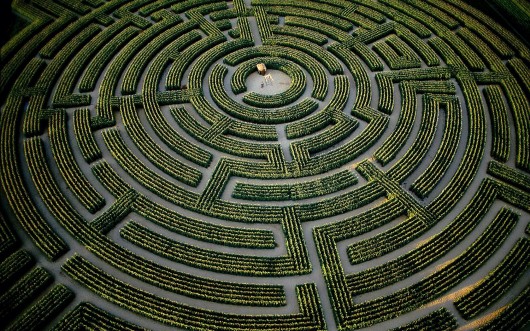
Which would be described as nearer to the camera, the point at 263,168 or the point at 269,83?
the point at 263,168

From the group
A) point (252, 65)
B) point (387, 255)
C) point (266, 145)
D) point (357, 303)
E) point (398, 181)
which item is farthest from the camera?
point (252, 65)

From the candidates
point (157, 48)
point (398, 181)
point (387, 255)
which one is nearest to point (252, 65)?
point (157, 48)

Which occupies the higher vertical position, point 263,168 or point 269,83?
point 269,83

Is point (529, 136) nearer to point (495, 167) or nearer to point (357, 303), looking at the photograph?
point (495, 167)

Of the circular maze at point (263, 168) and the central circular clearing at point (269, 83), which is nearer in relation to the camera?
the circular maze at point (263, 168)
